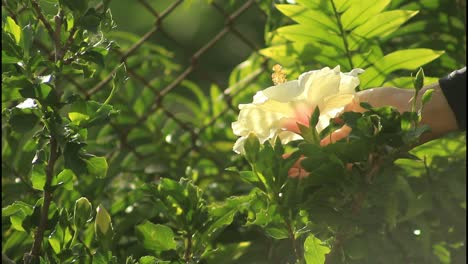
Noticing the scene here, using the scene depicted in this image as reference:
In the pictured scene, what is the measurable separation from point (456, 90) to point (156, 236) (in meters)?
0.45

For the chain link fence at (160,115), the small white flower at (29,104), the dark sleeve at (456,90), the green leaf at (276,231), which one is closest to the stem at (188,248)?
the green leaf at (276,231)

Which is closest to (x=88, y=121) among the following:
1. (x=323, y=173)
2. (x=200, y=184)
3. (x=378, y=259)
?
(x=323, y=173)

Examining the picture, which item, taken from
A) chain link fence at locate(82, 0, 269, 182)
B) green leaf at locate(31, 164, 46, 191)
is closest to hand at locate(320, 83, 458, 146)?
green leaf at locate(31, 164, 46, 191)

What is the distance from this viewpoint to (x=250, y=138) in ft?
3.47

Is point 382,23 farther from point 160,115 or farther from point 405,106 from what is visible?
point 160,115

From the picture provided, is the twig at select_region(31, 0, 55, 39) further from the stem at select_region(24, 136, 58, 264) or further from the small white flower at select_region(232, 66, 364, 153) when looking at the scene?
the small white flower at select_region(232, 66, 364, 153)

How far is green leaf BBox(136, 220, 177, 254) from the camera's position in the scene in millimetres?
1195

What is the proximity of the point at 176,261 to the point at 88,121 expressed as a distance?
8.2 inches

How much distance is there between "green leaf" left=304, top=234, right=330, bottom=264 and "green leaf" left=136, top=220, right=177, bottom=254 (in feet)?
0.70

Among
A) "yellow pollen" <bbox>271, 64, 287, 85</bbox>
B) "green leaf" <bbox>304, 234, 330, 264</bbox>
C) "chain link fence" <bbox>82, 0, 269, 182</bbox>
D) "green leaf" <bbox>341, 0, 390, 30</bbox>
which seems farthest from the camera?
"chain link fence" <bbox>82, 0, 269, 182</bbox>

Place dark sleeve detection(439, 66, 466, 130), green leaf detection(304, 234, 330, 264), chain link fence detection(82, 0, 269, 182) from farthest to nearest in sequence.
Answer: chain link fence detection(82, 0, 269, 182) → dark sleeve detection(439, 66, 466, 130) → green leaf detection(304, 234, 330, 264)

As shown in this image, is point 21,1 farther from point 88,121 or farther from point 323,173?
point 323,173

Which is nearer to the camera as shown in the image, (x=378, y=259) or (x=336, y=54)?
(x=378, y=259)

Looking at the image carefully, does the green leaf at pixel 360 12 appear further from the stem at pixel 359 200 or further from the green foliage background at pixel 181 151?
the stem at pixel 359 200
